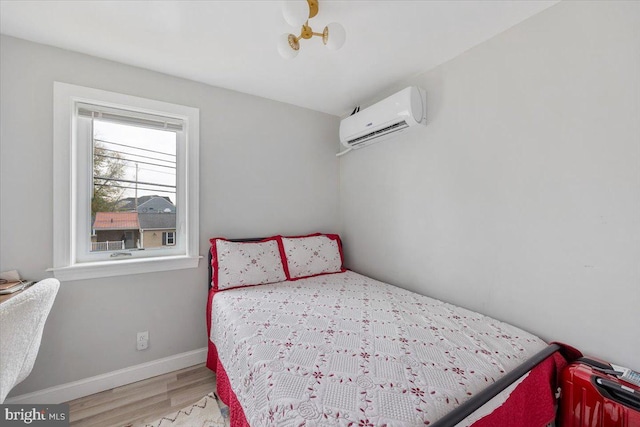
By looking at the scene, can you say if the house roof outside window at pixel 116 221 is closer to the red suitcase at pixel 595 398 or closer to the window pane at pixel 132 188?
the window pane at pixel 132 188

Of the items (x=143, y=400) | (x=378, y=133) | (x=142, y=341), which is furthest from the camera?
(x=378, y=133)

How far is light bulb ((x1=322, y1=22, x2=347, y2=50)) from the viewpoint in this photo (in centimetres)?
128

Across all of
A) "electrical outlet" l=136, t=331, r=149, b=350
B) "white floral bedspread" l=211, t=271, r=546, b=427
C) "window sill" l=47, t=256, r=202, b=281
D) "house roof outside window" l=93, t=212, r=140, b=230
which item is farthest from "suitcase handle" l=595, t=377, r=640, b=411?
"house roof outside window" l=93, t=212, r=140, b=230

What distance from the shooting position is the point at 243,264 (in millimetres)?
2086

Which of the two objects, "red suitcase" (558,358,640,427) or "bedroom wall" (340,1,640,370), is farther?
"bedroom wall" (340,1,640,370)

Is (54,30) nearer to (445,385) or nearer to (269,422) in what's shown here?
(269,422)

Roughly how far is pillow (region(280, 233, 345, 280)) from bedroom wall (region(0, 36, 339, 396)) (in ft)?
0.75

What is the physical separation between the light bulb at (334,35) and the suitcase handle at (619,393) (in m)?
1.88

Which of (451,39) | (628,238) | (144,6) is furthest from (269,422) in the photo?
(451,39)

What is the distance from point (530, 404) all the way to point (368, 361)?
2.23ft

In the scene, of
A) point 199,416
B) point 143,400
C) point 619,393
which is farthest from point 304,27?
point 143,400

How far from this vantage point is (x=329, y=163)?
2881 millimetres

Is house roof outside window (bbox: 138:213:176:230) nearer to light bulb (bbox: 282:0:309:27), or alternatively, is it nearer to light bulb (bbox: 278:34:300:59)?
light bulb (bbox: 278:34:300:59)

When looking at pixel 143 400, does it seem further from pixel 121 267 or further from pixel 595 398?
pixel 595 398
